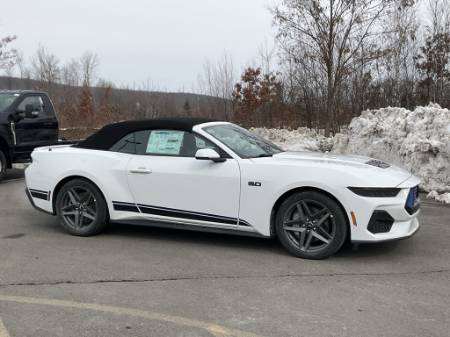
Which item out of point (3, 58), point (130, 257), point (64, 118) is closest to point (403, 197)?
point (130, 257)

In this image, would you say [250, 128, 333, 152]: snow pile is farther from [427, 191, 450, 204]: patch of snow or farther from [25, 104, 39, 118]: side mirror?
[25, 104, 39, 118]: side mirror

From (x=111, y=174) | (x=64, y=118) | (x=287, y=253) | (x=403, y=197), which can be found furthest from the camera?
(x=64, y=118)

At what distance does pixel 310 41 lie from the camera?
16.8 metres

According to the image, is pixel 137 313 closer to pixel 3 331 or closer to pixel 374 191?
pixel 3 331

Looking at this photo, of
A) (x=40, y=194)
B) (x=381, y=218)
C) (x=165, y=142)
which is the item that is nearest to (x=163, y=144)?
(x=165, y=142)

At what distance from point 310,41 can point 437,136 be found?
799 centimetres

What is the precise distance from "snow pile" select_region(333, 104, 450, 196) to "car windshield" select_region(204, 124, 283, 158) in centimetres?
439

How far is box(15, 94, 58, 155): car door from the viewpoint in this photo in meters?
11.1

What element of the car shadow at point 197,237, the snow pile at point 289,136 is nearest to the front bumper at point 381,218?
the car shadow at point 197,237

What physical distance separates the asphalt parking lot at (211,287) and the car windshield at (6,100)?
Answer: 5.32m

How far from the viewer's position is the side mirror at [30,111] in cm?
1119

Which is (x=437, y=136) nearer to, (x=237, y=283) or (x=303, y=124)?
(x=237, y=283)

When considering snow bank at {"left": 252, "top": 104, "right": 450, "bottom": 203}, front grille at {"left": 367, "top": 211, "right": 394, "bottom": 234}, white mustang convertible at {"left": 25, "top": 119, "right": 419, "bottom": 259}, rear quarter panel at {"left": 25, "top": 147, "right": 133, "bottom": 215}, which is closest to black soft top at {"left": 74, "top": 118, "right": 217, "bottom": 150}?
white mustang convertible at {"left": 25, "top": 119, "right": 419, "bottom": 259}

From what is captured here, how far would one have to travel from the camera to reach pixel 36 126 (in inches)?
449
